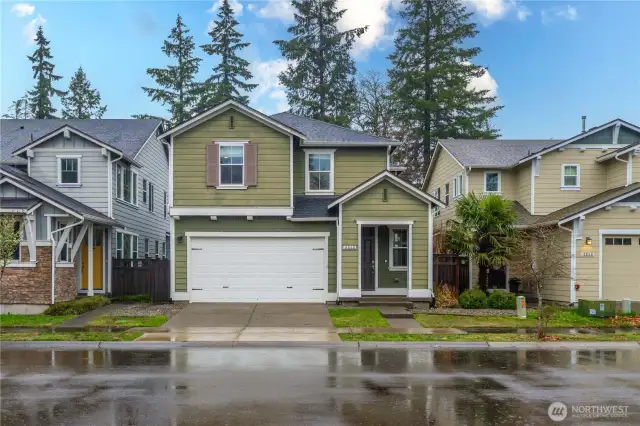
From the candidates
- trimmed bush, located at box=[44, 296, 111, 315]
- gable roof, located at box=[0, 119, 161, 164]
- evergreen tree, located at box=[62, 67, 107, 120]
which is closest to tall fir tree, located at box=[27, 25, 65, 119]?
evergreen tree, located at box=[62, 67, 107, 120]

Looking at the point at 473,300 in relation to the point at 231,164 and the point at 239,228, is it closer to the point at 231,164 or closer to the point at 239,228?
the point at 239,228

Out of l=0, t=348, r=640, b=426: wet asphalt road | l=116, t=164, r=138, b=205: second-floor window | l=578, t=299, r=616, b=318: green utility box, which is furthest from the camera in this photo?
l=116, t=164, r=138, b=205: second-floor window

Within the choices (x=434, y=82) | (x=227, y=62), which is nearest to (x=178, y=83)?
(x=227, y=62)

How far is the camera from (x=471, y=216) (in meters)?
21.4

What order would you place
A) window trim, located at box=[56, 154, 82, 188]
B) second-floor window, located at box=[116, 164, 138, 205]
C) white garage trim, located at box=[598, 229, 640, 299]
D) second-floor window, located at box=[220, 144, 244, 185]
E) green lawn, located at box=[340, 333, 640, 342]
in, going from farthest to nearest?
second-floor window, located at box=[116, 164, 138, 205]
window trim, located at box=[56, 154, 82, 188]
second-floor window, located at box=[220, 144, 244, 185]
white garage trim, located at box=[598, 229, 640, 299]
green lawn, located at box=[340, 333, 640, 342]

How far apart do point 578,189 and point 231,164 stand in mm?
14444

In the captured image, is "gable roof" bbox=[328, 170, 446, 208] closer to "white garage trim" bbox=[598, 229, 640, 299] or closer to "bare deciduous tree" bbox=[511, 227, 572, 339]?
"bare deciduous tree" bbox=[511, 227, 572, 339]

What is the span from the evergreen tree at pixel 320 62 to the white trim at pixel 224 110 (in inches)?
921

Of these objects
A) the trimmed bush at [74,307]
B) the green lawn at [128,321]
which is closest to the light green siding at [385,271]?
the green lawn at [128,321]

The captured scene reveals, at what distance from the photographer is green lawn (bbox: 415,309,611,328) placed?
53.9ft

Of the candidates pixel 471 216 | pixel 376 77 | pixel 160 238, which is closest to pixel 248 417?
pixel 471 216

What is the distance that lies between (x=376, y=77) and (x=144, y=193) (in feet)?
83.7

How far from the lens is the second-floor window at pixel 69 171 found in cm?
2206

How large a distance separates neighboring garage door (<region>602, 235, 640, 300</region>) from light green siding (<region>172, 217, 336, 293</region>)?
9827 mm
